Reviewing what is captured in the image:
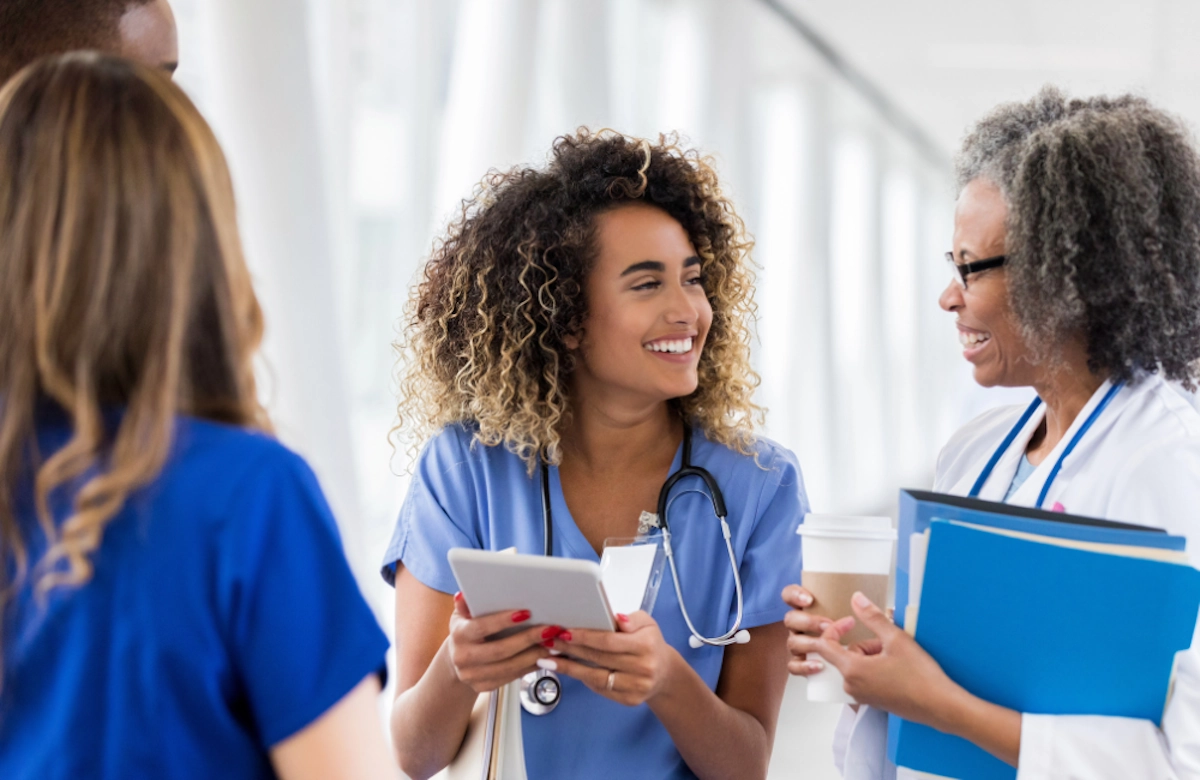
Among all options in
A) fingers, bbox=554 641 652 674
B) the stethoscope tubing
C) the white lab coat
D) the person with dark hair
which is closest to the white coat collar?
the white lab coat

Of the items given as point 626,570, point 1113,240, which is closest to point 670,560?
point 626,570

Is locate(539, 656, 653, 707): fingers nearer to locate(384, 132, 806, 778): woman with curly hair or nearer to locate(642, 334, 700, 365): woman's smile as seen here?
locate(384, 132, 806, 778): woman with curly hair

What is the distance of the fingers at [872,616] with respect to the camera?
134cm

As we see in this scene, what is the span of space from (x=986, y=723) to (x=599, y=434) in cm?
87

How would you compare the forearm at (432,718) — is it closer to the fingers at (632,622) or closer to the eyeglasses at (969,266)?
the fingers at (632,622)

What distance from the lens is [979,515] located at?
124 cm

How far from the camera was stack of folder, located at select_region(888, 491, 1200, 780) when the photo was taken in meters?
1.20

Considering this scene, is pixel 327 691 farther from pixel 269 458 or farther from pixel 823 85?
pixel 823 85

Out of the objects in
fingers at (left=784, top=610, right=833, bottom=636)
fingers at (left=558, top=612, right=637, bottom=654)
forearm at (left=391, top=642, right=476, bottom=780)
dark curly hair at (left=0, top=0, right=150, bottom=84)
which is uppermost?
dark curly hair at (left=0, top=0, right=150, bottom=84)

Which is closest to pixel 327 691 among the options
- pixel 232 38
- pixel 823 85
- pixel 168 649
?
pixel 168 649

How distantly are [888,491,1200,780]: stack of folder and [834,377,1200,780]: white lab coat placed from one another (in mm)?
20

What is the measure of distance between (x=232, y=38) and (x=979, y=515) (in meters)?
1.75

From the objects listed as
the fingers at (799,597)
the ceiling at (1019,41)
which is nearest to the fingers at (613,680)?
the fingers at (799,597)

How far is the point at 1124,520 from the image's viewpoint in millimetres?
1333
